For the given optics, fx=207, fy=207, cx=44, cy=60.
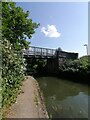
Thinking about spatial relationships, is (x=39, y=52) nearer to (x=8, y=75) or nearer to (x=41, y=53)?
(x=41, y=53)

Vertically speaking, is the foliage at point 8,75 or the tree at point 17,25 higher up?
the tree at point 17,25

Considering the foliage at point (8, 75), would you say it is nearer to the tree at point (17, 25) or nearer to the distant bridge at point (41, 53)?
the tree at point (17, 25)

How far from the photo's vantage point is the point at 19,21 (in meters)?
20.6

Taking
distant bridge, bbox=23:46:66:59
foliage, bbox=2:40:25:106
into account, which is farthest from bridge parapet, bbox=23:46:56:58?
foliage, bbox=2:40:25:106

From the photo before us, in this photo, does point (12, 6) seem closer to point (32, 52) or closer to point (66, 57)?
point (32, 52)

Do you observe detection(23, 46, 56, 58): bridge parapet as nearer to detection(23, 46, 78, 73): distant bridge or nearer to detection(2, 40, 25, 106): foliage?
detection(23, 46, 78, 73): distant bridge

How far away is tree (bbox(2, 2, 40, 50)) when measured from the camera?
1936 centimetres

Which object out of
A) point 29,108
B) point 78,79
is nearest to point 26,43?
point 78,79

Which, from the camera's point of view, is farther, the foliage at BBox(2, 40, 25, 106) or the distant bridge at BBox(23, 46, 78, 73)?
the distant bridge at BBox(23, 46, 78, 73)

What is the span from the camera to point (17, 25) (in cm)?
2059

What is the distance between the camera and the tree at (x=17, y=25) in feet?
63.5

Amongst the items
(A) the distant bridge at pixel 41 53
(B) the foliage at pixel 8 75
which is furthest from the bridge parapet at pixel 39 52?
(B) the foliage at pixel 8 75

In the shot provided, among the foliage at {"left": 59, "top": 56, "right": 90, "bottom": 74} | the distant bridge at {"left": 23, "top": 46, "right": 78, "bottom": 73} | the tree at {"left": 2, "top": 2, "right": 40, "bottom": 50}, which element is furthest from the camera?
the distant bridge at {"left": 23, "top": 46, "right": 78, "bottom": 73}

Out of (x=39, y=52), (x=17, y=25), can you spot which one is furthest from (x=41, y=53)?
(x=17, y=25)
